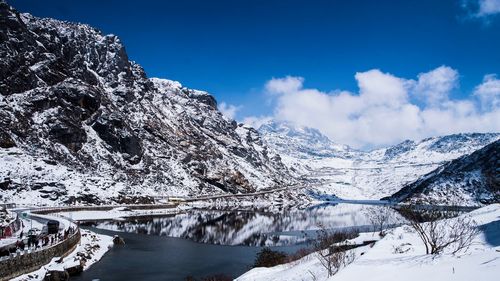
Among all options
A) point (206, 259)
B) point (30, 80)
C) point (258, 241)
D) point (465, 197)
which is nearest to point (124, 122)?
point (30, 80)

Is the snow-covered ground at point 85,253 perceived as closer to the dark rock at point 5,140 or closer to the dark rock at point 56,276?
the dark rock at point 56,276

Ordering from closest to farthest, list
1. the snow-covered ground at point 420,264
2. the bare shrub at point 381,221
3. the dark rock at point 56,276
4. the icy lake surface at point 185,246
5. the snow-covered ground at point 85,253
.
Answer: the snow-covered ground at point 420,264 → the dark rock at point 56,276 → the snow-covered ground at point 85,253 → the icy lake surface at point 185,246 → the bare shrub at point 381,221

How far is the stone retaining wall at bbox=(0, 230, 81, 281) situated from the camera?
121ft

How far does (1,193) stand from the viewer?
344ft

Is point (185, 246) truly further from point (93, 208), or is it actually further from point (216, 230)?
point (93, 208)

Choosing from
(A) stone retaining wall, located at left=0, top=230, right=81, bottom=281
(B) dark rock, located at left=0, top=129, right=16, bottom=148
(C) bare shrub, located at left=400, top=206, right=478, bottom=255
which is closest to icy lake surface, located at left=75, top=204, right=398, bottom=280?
(A) stone retaining wall, located at left=0, top=230, right=81, bottom=281

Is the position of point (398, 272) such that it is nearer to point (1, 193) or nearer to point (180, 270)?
point (180, 270)

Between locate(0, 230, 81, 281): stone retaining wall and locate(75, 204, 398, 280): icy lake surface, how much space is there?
466cm

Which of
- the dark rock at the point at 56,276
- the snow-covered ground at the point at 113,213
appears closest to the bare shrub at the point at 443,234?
the dark rock at the point at 56,276

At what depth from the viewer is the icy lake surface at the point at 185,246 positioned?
49.1m

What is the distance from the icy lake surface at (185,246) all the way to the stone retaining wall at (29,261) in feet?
15.3

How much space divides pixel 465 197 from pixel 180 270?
17191 cm

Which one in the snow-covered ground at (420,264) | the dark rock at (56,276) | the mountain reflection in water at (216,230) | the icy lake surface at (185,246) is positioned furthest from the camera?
the mountain reflection in water at (216,230)

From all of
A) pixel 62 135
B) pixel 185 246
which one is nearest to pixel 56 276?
pixel 185 246
